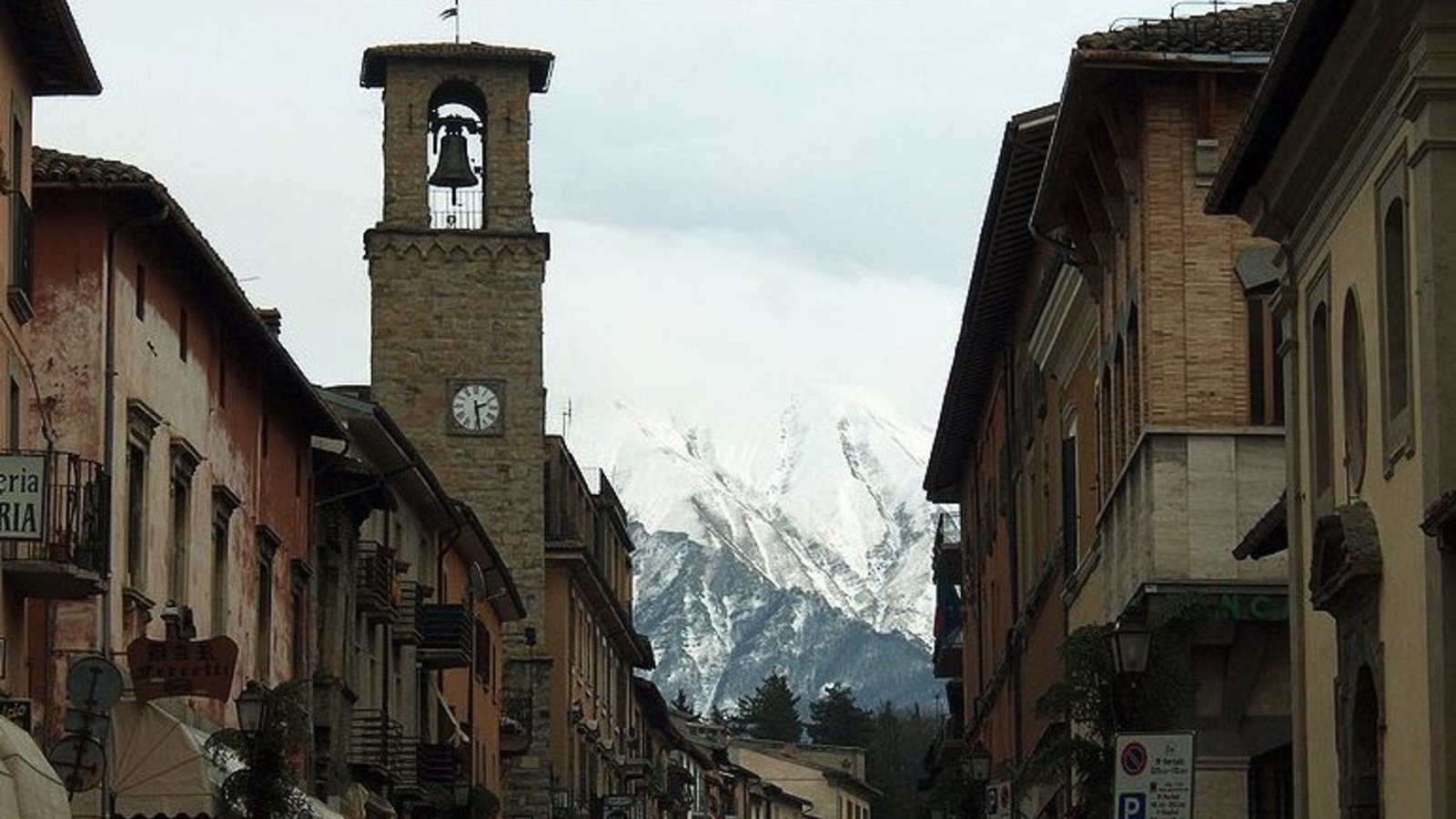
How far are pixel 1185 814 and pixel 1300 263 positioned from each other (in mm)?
4495

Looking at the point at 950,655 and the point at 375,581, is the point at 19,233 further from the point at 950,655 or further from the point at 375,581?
the point at 950,655

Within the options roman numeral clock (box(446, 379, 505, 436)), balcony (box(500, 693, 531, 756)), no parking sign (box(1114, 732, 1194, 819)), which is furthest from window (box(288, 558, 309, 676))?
roman numeral clock (box(446, 379, 505, 436))

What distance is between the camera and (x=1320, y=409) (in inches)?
1013

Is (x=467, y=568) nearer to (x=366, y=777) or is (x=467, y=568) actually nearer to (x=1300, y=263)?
(x=366, y=777)

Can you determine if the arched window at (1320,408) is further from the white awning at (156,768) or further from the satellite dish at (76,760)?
the white awning at (156,768)

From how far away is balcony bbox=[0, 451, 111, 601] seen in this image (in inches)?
1073

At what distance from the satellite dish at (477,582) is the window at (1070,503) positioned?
2319 cm

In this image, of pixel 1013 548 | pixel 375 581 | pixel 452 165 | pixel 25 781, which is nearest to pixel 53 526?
pixel 25 781

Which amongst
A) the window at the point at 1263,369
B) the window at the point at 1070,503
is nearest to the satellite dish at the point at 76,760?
the window at the point at 1263,369

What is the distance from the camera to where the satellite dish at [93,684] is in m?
28.7

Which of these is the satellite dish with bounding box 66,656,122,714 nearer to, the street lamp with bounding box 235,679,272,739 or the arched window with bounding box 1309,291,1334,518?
the street lamp with bounding box 235,679,272,739

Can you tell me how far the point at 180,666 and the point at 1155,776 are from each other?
42.0 feet

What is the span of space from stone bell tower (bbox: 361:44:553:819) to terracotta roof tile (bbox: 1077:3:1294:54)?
160 feet

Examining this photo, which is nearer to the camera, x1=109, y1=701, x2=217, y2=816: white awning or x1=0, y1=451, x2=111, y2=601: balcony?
x1=0, y1=451, x2=111, y2=601: balcony
